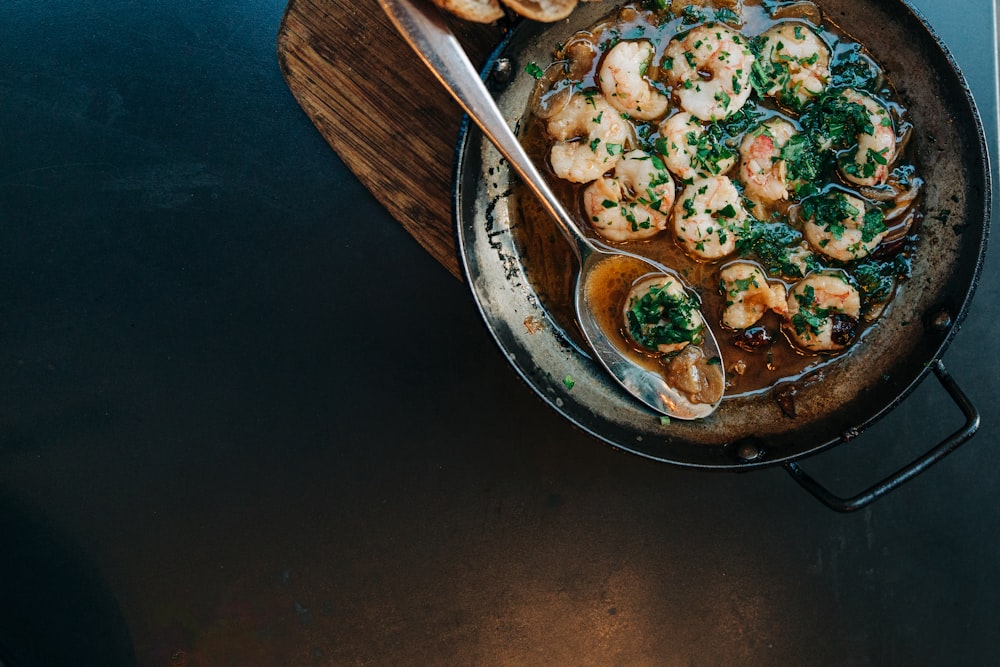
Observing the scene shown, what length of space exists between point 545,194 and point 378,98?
735mm

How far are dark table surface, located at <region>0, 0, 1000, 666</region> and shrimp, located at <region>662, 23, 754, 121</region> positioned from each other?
3.44ft

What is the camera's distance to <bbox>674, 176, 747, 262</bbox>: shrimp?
87.8 inches

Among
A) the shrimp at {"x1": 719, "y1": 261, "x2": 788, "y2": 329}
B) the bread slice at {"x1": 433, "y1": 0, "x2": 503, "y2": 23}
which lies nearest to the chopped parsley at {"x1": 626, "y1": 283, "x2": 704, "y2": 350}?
the shrimp at {"x1": 719, "y1": 261, "x2": 788, "y2": 329}

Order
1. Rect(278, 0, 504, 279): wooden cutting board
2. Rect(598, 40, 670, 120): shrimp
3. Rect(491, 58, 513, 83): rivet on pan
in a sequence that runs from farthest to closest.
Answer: Rect(278, 0, 504, 279): wooden cutting board
Rect(598, 40, 670, 120): shrimp
Rect(491, 58, 513, 83): rivet on pan

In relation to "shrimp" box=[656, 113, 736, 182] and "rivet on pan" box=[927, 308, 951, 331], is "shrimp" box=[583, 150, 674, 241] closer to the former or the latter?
"shrimp" box=[656, 113, 736, 182]

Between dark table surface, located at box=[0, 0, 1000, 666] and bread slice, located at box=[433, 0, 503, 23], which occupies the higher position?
bread slice, located at box=[433, 0, 503, 23]

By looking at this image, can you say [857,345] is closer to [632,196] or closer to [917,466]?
[917,466]

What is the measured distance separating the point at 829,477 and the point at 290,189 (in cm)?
245

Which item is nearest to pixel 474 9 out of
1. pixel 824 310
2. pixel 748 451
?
pixel 824 310

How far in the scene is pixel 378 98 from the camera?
2.37 m

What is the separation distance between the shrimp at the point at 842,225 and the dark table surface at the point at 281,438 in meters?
0.84

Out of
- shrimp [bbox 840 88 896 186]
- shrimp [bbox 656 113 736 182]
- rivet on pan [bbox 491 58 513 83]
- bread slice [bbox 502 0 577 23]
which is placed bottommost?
rivet on pan [bbox 491 58 513 83]

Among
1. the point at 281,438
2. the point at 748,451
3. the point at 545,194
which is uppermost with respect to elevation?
the point at 545,194

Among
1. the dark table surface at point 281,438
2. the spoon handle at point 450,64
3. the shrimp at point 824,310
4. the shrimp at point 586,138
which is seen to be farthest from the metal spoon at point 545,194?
the dark table surface at point 281,438
